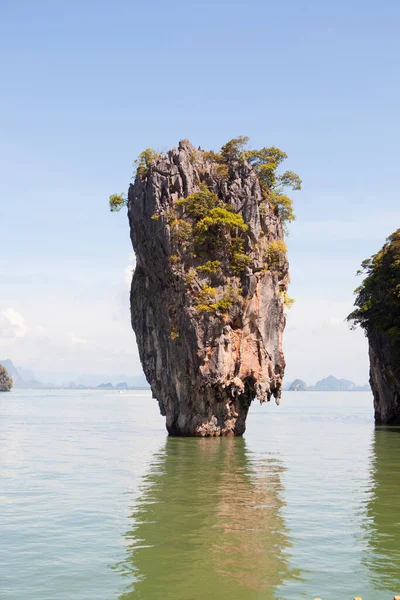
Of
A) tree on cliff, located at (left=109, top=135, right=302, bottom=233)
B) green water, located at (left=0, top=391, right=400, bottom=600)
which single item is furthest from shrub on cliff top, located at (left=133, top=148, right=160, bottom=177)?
green water, located at (left=0, top=391, right=400, bottom=600)

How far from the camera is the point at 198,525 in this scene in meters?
19.1

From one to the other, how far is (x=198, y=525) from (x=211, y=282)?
27407mm

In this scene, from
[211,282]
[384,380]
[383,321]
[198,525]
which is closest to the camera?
[198,525]

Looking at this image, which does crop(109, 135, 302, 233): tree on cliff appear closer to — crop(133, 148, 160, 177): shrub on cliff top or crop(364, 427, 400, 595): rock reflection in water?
crop(133, 148, 160, 177): shrub on cliff top

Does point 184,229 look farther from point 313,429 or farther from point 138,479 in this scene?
point 313,429

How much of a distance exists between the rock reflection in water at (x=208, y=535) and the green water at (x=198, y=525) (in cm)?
4

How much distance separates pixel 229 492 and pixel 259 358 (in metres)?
21.5

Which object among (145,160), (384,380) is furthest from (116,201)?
(384,380)

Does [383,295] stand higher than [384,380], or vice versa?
[383,295]

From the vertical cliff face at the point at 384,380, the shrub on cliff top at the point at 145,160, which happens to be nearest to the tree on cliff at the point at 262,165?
the shrub on cliff top at the point at 145,160

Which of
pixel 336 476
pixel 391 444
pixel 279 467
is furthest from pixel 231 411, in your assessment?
pixel 336 476

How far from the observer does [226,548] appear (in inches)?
653

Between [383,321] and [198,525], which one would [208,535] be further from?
[383,321]

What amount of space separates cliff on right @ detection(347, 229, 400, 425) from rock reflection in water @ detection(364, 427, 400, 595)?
2445cm
